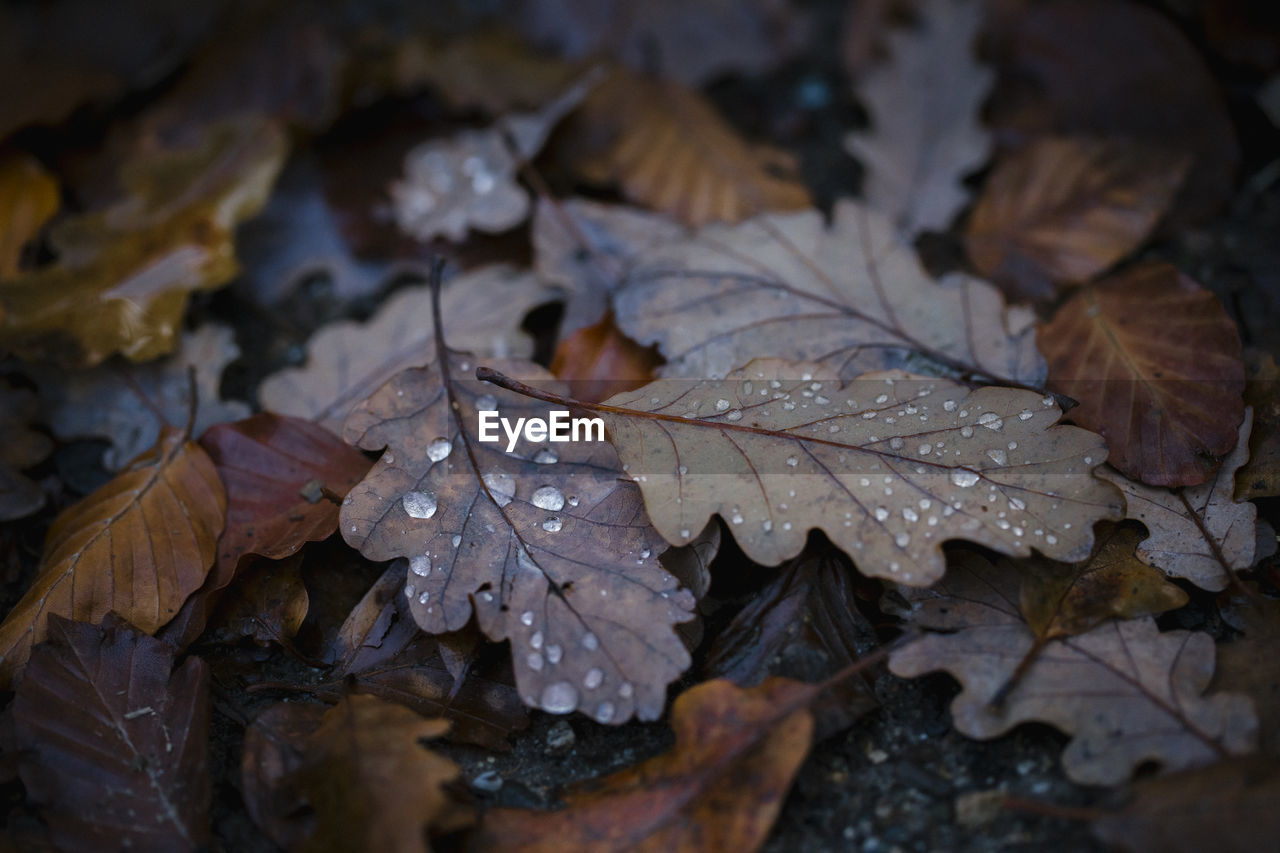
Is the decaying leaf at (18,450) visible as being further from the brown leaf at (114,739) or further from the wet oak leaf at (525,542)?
the wet oak leaf at (525,542)

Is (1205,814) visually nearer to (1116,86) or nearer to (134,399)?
(1116,86)

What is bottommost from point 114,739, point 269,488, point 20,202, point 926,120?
point 114,739

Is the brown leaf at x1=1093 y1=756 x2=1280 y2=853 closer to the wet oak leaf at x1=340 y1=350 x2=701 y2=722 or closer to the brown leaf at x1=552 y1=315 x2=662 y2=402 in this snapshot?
the wet oak leaf at x1=340 y1=350 x2=701 y2=722

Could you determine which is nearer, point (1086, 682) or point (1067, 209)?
point (1086, 682)

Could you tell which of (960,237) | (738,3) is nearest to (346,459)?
(960,237)

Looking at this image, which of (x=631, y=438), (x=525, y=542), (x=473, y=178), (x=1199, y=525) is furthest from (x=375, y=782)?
(x=473, y=178)

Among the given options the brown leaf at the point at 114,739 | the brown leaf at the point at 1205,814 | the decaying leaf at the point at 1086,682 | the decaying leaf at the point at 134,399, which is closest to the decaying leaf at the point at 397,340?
the decaying leaf at the point at 134,399

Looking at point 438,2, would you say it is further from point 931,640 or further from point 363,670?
point 931,640
